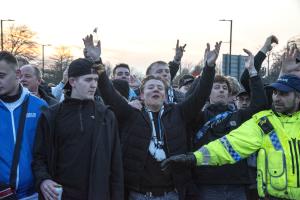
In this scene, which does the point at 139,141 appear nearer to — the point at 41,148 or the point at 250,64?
the point at 41,148

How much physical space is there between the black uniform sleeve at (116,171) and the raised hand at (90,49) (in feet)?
2.76

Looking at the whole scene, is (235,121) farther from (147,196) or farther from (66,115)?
(66,115)

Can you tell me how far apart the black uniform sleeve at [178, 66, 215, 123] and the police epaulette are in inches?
33.5

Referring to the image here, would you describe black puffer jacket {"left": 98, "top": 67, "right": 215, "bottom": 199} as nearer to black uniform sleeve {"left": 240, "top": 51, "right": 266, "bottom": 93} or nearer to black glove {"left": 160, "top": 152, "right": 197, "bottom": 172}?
black glove {"left": 160, "top": 152, "right": 197, "bottom": 172}

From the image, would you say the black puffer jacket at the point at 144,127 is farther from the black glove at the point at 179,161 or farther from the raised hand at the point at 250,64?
the raised hand at the point at 250,64

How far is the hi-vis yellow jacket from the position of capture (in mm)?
4020

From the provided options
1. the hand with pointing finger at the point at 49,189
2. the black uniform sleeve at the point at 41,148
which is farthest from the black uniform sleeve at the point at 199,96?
the hand with pointing finger at the point at 49,189

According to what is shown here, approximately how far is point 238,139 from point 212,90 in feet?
4.31

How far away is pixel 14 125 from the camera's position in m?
4.24

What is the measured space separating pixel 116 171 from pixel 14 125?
1058 mm

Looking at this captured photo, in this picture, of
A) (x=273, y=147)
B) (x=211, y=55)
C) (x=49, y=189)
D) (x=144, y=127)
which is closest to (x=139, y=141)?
(x=144, y=127)

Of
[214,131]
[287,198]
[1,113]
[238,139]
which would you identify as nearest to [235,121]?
[214,131]

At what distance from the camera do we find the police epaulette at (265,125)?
4195mm

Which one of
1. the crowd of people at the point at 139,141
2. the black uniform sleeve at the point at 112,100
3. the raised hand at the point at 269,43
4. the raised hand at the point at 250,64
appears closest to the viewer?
the crowd of people at the point at 139,141
